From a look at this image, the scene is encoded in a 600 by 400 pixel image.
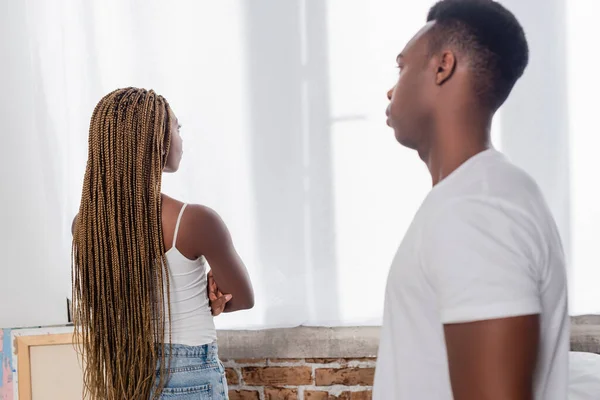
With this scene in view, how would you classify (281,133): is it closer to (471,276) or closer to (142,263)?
(142,263)

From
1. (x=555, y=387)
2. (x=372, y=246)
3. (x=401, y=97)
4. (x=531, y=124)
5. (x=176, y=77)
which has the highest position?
(x=176, y=77)

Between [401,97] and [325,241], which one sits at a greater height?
[401,97]

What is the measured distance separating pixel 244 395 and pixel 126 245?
0.93m

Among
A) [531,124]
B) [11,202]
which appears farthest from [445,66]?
[11,202]

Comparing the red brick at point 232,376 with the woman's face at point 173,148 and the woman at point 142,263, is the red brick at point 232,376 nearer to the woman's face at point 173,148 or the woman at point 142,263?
the woman at point 142,263

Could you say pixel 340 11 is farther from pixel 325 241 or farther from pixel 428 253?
pixel 428 253

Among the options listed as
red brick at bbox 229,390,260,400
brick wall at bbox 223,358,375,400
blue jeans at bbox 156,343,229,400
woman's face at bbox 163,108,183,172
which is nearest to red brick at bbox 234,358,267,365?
brick wall at bbox 223,358,375,400

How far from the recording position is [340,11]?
215cm

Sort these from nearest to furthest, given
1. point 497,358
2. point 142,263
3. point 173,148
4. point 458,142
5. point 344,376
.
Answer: point 497,358
point 458,142
point 142,263
point 173,148
point 344,376

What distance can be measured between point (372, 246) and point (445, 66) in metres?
1.35

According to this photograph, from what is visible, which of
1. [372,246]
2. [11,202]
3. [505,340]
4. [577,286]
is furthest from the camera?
[11,202]

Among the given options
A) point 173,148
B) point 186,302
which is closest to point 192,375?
point 186,302

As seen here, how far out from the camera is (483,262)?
647mm

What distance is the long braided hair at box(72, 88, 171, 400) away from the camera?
1554mm
